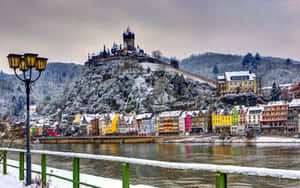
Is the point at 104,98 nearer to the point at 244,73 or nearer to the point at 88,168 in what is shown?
the point at 244,73

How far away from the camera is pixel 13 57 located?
30.1ft

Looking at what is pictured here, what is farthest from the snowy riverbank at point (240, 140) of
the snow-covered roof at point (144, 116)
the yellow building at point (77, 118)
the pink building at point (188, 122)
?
the yellow building at point (77, 118)

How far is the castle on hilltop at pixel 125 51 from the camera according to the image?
136 meters

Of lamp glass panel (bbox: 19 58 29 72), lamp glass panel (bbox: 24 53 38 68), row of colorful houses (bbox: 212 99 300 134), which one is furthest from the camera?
row of colorful houses (bbox: 212 99 300 134)

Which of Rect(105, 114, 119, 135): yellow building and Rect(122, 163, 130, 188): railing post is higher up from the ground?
Rect(122, 163, 130, 188): railing post

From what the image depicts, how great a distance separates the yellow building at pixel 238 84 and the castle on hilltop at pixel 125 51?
39909 mm

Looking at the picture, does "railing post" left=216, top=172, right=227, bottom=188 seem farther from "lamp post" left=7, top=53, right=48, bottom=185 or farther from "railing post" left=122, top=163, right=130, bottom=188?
"lamp post" left=7, top=53, right=48, bottom=185

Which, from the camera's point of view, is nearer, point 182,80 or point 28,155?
point 28,155

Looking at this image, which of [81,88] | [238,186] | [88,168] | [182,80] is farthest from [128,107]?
[238,186]

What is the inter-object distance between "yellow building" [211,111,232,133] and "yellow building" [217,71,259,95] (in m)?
26.1

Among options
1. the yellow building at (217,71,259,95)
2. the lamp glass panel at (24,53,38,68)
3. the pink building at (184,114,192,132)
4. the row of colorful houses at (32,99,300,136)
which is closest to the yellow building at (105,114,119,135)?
the row of colorful houses at (32,99,300,136)

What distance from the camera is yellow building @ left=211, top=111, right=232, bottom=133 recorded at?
257ft

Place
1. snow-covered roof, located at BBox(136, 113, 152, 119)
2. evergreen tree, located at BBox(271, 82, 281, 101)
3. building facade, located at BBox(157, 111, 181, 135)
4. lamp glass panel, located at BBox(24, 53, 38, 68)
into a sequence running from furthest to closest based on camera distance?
evergreen tree, located at BBox(271, 82, 281, 101) < snow-covered roof, located at BBox(136, 113, 152, 119) < building facade, located at BBox(157, 111, 181, 135) < lamp glass panel, located at BBox(24, 53, 38, 68)

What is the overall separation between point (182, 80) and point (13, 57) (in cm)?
10642
